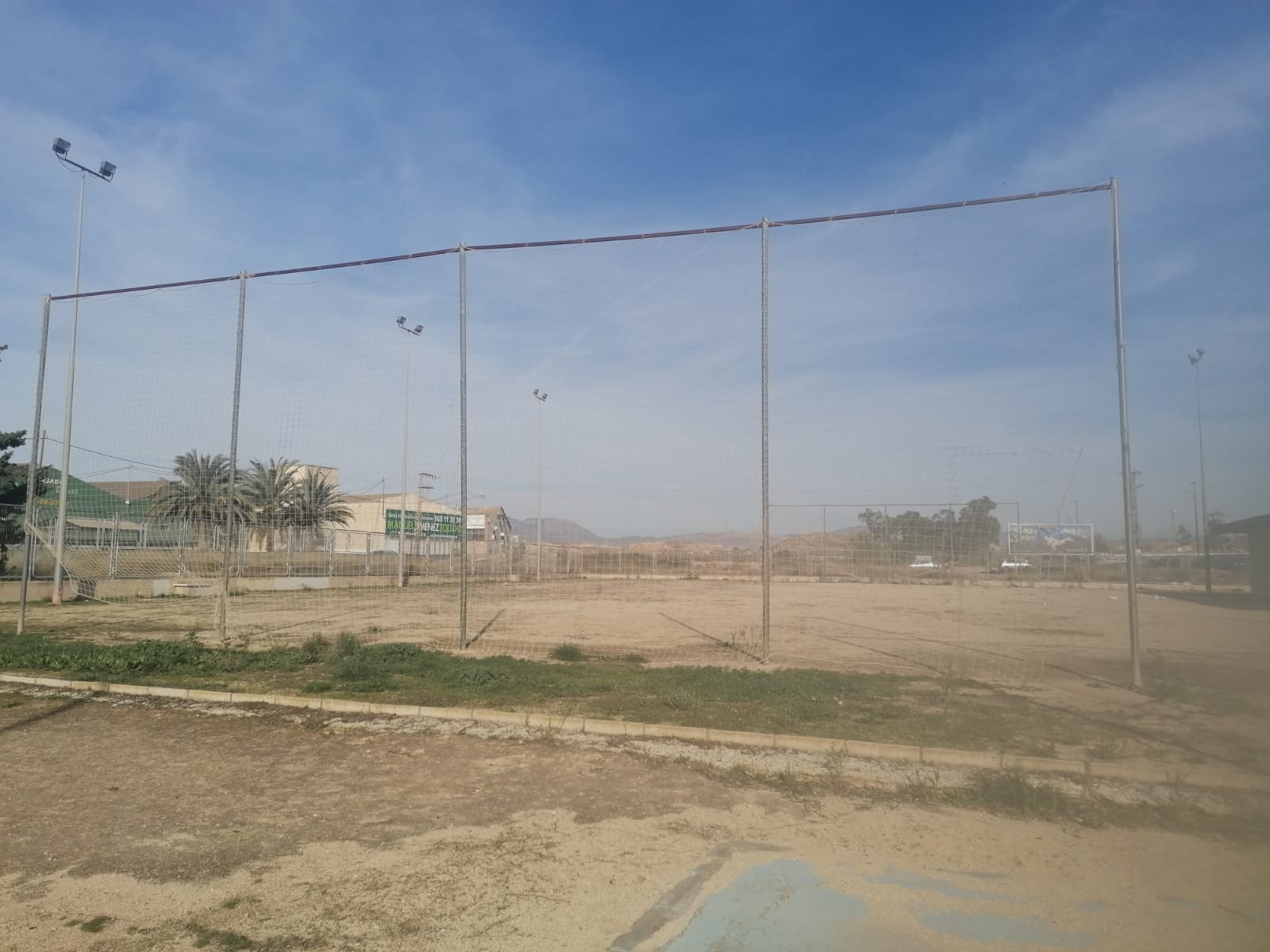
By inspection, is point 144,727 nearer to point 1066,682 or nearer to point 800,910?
point 800,910

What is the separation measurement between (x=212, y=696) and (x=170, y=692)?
641 mm

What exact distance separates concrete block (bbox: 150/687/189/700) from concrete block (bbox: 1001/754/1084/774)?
8155 mm

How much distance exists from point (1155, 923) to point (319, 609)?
20175 mm

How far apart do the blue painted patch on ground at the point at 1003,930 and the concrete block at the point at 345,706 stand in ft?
19.6

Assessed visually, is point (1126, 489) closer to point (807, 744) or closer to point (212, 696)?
point (807, 744)

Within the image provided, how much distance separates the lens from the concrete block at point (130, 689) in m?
8.97

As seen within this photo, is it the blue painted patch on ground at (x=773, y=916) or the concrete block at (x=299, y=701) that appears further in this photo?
the concrete block at (x=299, y=701)

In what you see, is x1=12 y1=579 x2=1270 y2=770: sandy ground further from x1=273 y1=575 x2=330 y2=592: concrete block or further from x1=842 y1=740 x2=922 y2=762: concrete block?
x1=842 y1=740 x2=922 y2=762: concrete block

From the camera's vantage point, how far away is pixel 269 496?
15672 millimetres

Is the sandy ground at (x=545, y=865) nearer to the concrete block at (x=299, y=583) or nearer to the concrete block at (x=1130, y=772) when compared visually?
the concrete block at (x=1130, y=772)

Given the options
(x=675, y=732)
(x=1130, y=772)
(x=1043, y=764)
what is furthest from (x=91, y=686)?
(x=1130, y=772)

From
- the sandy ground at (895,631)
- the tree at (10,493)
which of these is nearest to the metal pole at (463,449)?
the sandy ground at (895,631)

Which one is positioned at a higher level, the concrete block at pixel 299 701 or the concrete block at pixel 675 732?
the concrete block at pixel 675 732

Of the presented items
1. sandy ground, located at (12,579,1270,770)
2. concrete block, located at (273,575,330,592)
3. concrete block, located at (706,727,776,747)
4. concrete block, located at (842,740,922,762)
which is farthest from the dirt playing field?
concrete block, located at (842,740,922,762)
